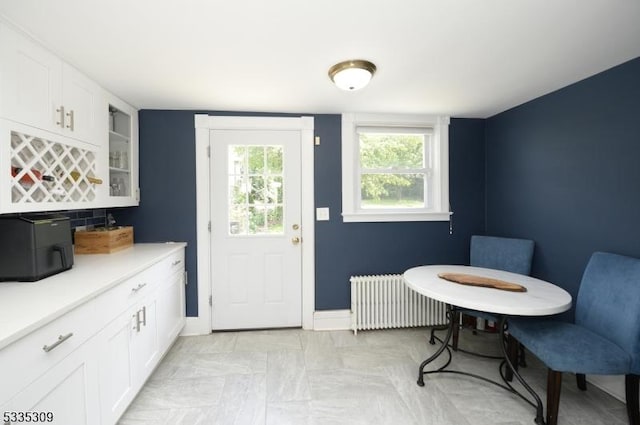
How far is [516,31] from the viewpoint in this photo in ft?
4.97

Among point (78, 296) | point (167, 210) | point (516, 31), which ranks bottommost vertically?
point (78, 296)

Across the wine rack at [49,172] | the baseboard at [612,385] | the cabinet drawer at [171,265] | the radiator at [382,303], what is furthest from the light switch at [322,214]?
the baseboard at [612,385]

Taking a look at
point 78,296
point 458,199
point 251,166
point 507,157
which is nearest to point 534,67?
point 507,157

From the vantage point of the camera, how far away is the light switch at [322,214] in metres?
2.92

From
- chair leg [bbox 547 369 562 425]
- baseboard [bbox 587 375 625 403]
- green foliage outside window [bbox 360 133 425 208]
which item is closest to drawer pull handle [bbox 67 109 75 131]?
green foliage outside window [bbox 360 133 425 208]

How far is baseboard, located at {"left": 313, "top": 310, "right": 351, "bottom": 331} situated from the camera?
2916 mm

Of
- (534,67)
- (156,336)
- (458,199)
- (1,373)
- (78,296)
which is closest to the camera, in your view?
(1,373)

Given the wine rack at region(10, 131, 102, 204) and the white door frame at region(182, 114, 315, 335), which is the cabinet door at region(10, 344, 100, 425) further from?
the white door frame at region(182, 114, 315, 335)

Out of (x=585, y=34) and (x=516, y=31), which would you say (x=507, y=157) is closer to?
Answer: (x=585, y=34)

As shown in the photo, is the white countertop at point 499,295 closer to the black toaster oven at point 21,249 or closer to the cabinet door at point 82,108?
the black toaster oven at point 21,249

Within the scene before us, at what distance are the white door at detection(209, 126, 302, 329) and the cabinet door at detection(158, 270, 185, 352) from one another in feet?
0.97

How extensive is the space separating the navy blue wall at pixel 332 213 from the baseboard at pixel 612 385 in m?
1.34

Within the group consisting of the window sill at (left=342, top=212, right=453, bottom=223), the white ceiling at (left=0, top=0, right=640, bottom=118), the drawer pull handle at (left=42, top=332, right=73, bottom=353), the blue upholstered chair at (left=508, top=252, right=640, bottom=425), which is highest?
the white ceiling at (left=0, top=0, right=640, bottom=118)

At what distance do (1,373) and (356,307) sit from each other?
2397 millimetres
